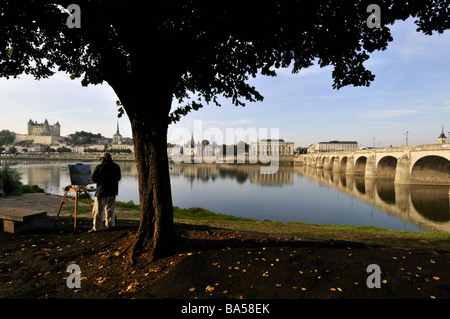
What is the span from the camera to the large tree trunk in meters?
4.91

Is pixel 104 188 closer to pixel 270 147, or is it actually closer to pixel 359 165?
pixel 359 165

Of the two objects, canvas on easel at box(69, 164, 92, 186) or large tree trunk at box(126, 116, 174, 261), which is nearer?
large tree trunk at box(126, 116, 174, 261)

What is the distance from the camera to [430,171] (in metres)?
42.5

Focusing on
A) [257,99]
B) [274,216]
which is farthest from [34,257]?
[274,216]

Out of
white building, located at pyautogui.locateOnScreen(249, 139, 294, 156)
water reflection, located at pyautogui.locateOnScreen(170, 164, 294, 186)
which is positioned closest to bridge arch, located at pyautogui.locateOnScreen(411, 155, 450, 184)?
water reflection, located at pyautogui.locateOnScreen(170, 164, 294, 186)

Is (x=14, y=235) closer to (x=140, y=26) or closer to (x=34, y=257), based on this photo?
(x=34, y=257)

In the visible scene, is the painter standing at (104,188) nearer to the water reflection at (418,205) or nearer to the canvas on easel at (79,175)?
the canvas on easel at (79,175)

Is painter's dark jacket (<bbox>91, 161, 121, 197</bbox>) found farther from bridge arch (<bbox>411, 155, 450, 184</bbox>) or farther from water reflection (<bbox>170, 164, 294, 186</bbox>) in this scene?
bridge arch (<bbox>411, 155, 450, 184</bbox>)

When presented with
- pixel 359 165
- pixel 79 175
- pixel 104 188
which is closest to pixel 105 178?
pixel 104 188

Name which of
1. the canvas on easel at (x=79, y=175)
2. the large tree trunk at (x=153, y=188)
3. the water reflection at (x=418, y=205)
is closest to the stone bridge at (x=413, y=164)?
the water reflection at (x=418, y=205)

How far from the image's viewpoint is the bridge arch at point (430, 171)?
4134 centimetres

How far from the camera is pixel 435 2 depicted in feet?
16.8

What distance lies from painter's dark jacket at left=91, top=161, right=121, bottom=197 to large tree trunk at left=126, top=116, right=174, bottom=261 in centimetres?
219

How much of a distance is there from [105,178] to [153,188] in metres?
2.53
